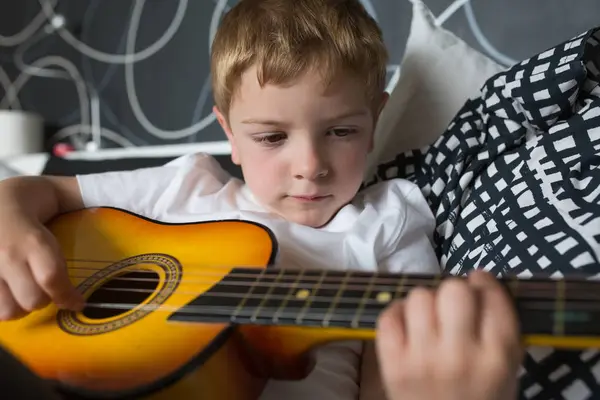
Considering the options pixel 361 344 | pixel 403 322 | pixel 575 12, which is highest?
pixel 575 12

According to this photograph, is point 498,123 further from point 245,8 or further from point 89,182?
point 89,182

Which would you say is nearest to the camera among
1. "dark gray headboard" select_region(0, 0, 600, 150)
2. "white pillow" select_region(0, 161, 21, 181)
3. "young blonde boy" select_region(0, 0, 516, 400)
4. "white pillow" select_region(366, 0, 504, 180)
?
"young blonde boy" select_region(0, 0, 516, 400)

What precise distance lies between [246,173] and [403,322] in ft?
1.60

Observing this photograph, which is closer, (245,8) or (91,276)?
(91,276)

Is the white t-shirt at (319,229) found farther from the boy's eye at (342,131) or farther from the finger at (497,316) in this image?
the finger at (497,316)

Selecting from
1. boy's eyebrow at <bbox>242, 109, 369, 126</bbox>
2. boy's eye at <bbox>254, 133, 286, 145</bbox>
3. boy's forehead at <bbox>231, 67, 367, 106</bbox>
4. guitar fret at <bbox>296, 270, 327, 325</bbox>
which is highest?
boy's forehead at <bbox>231, 67, 367, 106</bbox>

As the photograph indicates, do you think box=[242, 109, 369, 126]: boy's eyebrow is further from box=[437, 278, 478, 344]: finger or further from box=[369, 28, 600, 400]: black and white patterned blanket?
box=[437, 278, 478, 344]: finger

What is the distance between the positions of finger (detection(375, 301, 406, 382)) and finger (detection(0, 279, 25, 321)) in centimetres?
43

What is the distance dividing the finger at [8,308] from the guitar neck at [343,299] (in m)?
0.21

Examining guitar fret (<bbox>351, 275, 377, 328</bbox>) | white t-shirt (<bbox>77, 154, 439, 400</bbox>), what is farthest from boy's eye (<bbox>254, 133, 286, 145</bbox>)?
guitar fret (<bbox>351, 275, 377, 328</bbox>)

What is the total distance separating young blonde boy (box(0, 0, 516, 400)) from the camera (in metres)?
0.82

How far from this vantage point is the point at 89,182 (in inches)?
38.3

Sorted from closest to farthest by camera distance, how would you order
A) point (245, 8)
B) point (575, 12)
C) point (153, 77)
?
1. point (245, 8)
2. point (575, 12)
3. point (153, 77)

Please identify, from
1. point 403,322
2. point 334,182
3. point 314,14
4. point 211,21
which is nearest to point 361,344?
point 334,182
